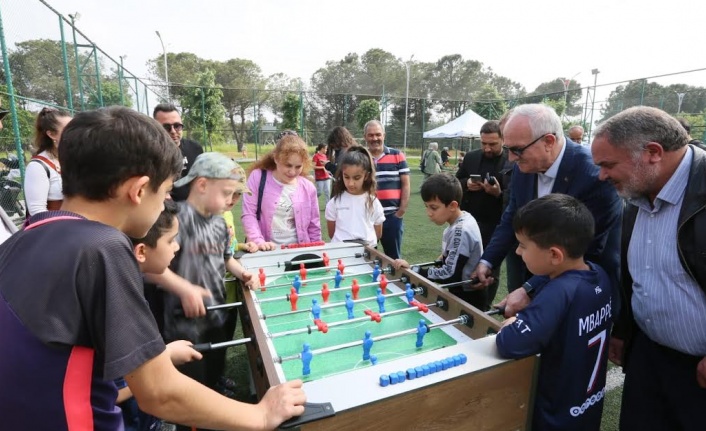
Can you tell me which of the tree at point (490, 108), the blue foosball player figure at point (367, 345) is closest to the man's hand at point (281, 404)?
the blue foosball player figure at point (367, 345)

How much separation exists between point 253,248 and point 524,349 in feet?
6.78

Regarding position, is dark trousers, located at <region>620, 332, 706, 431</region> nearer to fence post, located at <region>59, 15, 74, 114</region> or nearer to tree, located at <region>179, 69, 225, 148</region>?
fence post, located at <region>59, 15, 74, 114</region>

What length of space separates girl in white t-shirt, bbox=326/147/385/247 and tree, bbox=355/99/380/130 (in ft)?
65.9

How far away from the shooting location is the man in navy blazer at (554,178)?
2070 millimetres

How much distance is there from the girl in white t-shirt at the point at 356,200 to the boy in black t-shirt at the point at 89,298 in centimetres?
247

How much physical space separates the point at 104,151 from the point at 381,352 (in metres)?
1.36

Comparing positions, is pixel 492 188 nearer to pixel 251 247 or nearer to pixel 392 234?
pixel 392 234

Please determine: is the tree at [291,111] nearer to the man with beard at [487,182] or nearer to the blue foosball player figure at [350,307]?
the man with beard at [487,182]

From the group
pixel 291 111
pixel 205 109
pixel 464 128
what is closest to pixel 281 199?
pixel 464 128

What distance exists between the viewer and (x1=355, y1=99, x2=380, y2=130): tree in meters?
22.9

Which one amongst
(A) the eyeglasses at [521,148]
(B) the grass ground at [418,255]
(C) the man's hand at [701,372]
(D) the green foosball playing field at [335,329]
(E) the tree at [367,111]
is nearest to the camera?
(C) the man's hand at [701,372]

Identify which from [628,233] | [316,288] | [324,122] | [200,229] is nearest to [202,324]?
[200,229]

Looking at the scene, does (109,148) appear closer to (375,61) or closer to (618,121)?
(618,121)

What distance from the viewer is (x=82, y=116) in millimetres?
889
